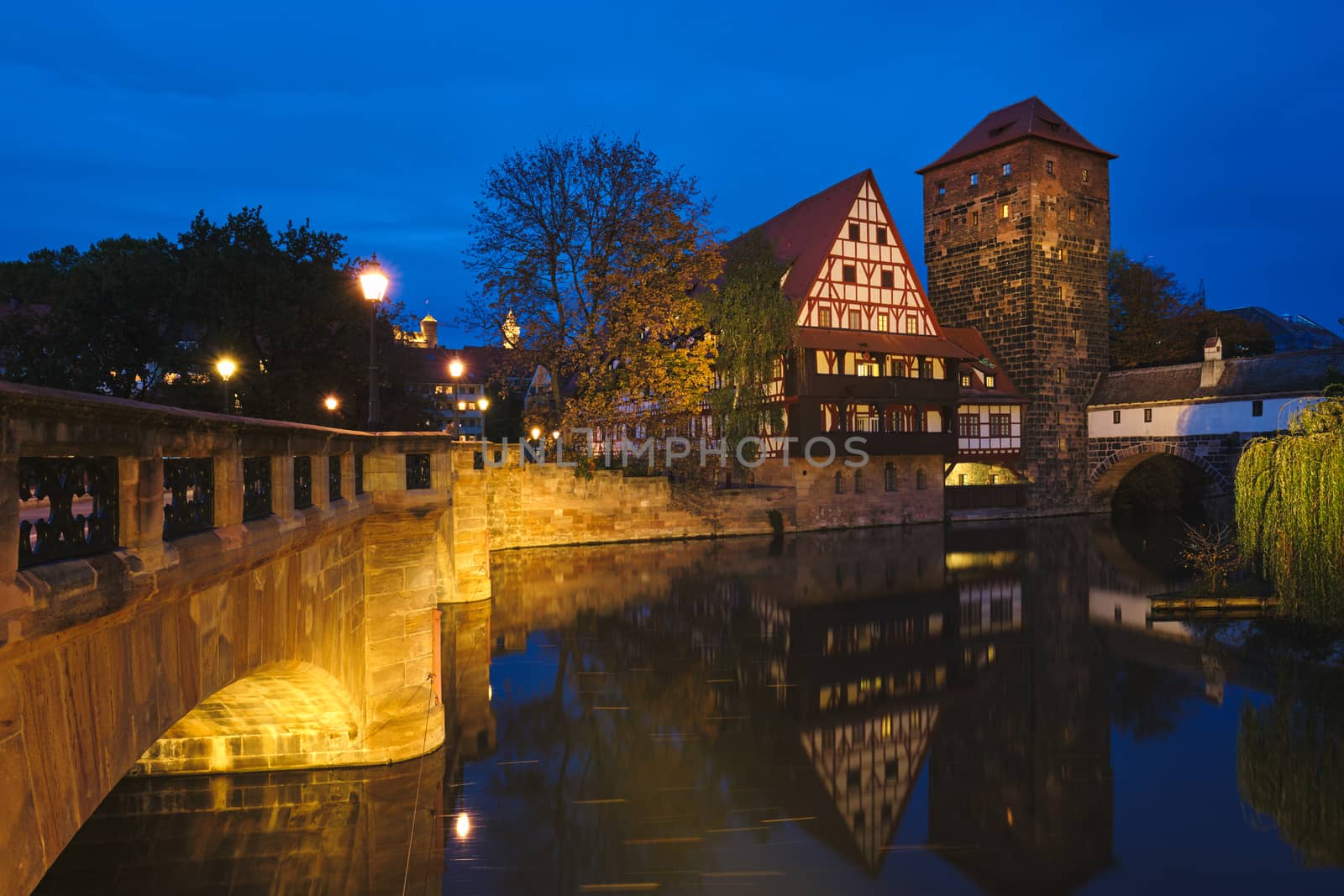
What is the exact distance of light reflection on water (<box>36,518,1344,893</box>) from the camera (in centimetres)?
723

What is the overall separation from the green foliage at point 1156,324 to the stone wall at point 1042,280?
7.25 m

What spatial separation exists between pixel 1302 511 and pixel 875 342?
18.4m

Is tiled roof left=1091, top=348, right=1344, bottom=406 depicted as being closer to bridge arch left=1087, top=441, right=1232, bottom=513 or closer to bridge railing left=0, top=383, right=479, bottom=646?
bridge arch left=1087, top=441, right=1232, bottom=513

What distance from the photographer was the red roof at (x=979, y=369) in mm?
37688

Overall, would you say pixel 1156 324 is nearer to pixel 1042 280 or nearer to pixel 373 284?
pixel 1042 280

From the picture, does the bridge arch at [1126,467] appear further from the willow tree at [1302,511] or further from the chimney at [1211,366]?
the willow tree at [1302,511]

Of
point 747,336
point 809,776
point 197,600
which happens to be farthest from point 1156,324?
point 197,600

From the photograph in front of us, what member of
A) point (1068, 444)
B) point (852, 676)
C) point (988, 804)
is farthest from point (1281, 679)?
point (1068, 444)

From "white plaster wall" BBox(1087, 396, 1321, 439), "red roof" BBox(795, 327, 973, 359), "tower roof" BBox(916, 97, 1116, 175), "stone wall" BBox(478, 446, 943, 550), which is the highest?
"tower roof" BBox(916, 97, 1116, 175)

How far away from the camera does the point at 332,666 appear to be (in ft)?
24.1

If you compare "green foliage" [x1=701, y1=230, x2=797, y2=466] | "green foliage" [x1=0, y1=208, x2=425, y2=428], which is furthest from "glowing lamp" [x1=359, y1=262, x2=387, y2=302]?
"green foliage" [x1=701, y1=230, x2=797, y2=466]

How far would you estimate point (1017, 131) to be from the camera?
1524 inches

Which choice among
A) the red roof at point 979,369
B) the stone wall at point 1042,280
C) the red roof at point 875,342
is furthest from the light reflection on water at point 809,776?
the stone wall at point 1042,280

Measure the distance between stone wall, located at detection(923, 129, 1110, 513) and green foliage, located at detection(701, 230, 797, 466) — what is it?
15837 millimetres
